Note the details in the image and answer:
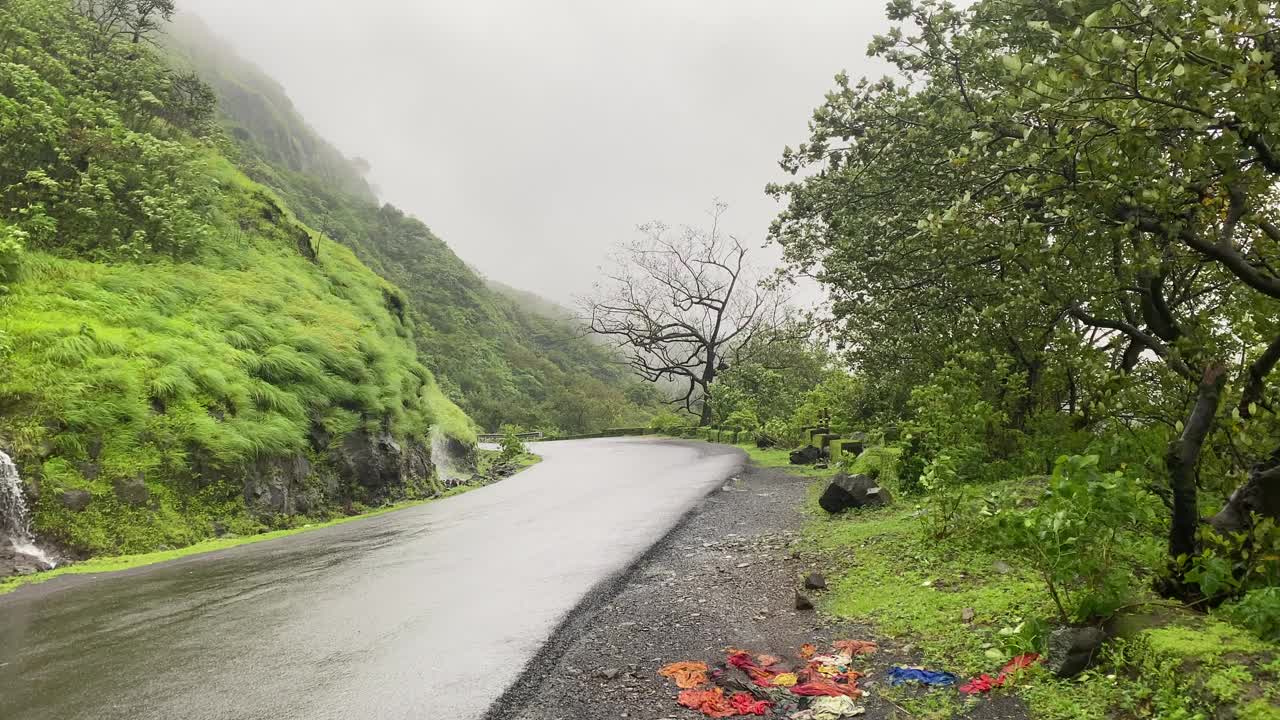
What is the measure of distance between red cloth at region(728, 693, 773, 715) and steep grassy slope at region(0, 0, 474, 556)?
9.43 metres

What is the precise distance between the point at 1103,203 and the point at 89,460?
1264 centimetres

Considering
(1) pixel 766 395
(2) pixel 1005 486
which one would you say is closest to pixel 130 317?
(2) pixel 1005 486

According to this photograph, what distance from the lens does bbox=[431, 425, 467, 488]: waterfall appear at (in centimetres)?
1864

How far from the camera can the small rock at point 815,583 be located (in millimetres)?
6652

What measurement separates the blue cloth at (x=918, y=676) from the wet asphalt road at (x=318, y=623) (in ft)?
8.71

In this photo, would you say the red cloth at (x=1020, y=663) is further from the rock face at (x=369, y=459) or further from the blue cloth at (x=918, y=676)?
the rock face at (x=369, y=459)

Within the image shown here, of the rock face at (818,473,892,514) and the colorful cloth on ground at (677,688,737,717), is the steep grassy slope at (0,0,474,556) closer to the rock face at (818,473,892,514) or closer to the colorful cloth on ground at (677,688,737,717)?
the colorful cloth on ground at (677,688,737,717)

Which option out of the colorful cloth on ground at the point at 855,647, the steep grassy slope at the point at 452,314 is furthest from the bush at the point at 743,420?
the colorful cloth on ground at the point at 855,647

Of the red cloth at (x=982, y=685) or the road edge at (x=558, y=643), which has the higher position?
the red cloth at (x=982, y=685)

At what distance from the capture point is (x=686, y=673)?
4.89 metres

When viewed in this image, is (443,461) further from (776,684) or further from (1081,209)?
(1081,209)

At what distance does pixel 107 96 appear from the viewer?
17.3 meters

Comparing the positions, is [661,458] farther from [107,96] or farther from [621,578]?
[107,96]

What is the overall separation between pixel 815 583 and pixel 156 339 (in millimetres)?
12150
